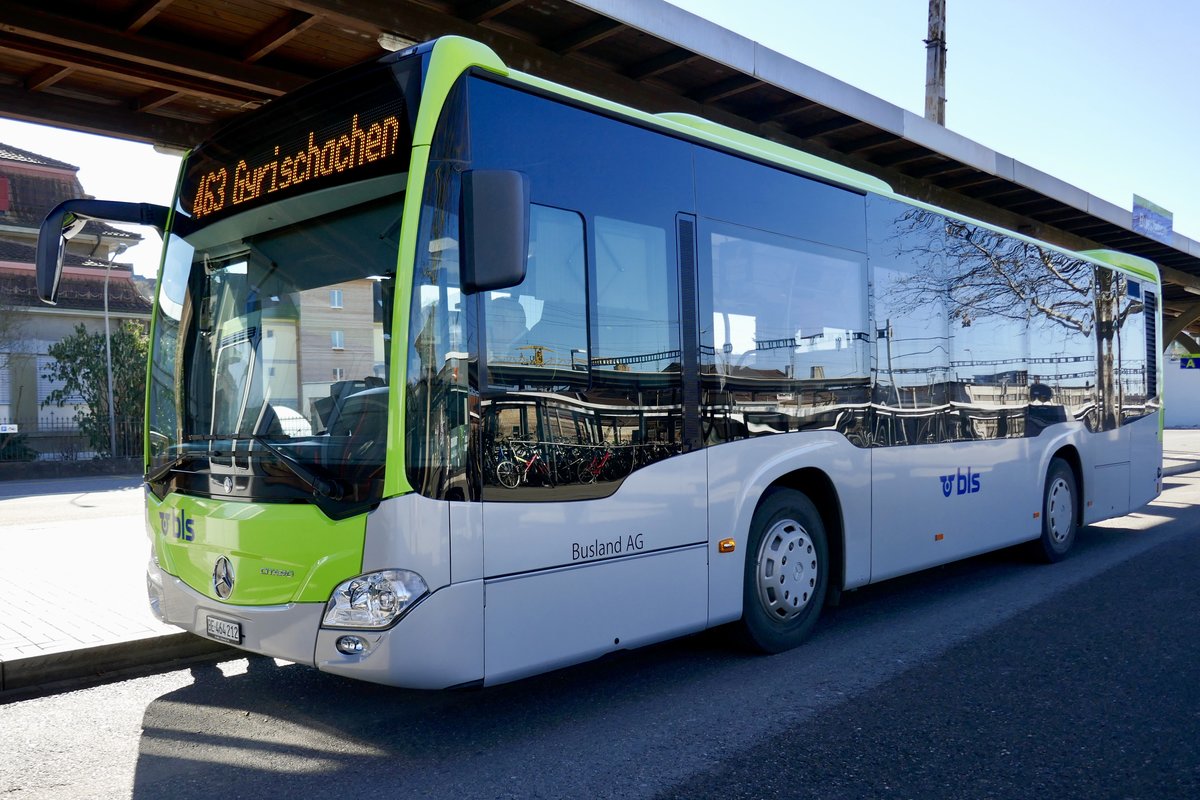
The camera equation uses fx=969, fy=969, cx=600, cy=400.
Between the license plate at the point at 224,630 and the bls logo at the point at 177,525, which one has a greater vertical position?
the bls logo at the point at 177,525

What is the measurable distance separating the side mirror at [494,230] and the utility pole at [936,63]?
16783 mm

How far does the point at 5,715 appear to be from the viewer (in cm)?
500

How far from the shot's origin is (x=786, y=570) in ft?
19.2

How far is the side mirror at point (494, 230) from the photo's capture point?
155 inches

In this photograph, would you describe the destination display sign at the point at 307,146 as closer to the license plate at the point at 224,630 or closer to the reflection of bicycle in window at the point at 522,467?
the reflection of bicycle in window at the point at 522,467

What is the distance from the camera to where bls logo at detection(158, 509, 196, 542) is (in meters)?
4.68

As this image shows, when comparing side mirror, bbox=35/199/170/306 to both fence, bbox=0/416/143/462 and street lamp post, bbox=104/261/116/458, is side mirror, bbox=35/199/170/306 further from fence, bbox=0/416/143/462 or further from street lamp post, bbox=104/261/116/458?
fence, bbox=0/416/143/462

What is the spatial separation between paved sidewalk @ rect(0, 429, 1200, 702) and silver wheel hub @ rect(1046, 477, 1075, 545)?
7.23m

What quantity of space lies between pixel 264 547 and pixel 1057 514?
7.67m

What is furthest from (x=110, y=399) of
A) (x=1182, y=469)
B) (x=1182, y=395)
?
(x=1182, y=395)

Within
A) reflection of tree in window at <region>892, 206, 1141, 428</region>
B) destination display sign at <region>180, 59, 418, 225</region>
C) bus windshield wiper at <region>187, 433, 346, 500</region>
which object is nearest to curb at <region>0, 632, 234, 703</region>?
bus windshield wiper at <region>187, 433, 346, 500</region>

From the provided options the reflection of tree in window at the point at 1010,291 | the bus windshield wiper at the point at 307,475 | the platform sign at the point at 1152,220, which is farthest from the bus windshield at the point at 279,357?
the platform sign at the point at 1152,220

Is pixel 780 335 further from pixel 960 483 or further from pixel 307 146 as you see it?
pixel 307 146

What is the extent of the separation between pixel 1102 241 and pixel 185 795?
60.8 ft
